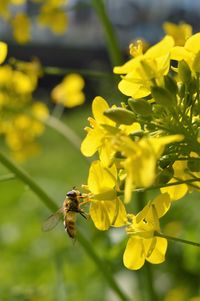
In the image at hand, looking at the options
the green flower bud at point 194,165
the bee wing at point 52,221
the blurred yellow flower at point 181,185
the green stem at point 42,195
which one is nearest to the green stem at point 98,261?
the green stem at point 42,195

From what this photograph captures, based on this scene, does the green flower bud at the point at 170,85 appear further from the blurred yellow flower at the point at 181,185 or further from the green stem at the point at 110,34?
the green stem at the point at 110,34

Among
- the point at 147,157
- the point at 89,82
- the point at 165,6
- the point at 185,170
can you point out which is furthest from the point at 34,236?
the point at 165,6

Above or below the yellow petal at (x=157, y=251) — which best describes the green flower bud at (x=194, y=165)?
above

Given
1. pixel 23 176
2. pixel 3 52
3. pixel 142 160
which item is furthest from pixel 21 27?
pixel 142 160

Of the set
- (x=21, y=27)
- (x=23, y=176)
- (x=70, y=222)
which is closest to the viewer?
(x=70, y=222)

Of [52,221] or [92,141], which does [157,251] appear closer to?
[92,141]

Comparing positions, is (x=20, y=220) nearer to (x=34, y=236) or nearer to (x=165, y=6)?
(x=34, y=236)

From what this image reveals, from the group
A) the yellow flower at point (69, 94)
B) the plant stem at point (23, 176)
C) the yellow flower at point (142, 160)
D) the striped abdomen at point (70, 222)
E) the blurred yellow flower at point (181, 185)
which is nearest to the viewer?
the yellow flower at point (142, 160)

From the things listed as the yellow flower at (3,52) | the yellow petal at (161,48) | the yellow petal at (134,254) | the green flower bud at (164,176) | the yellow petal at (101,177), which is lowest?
the yellow petal at (134,254)

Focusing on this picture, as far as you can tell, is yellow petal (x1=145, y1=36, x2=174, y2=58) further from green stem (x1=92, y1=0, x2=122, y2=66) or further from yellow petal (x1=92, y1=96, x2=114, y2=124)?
green stem (x1=92, y1=0, x2=122, y2=66)
